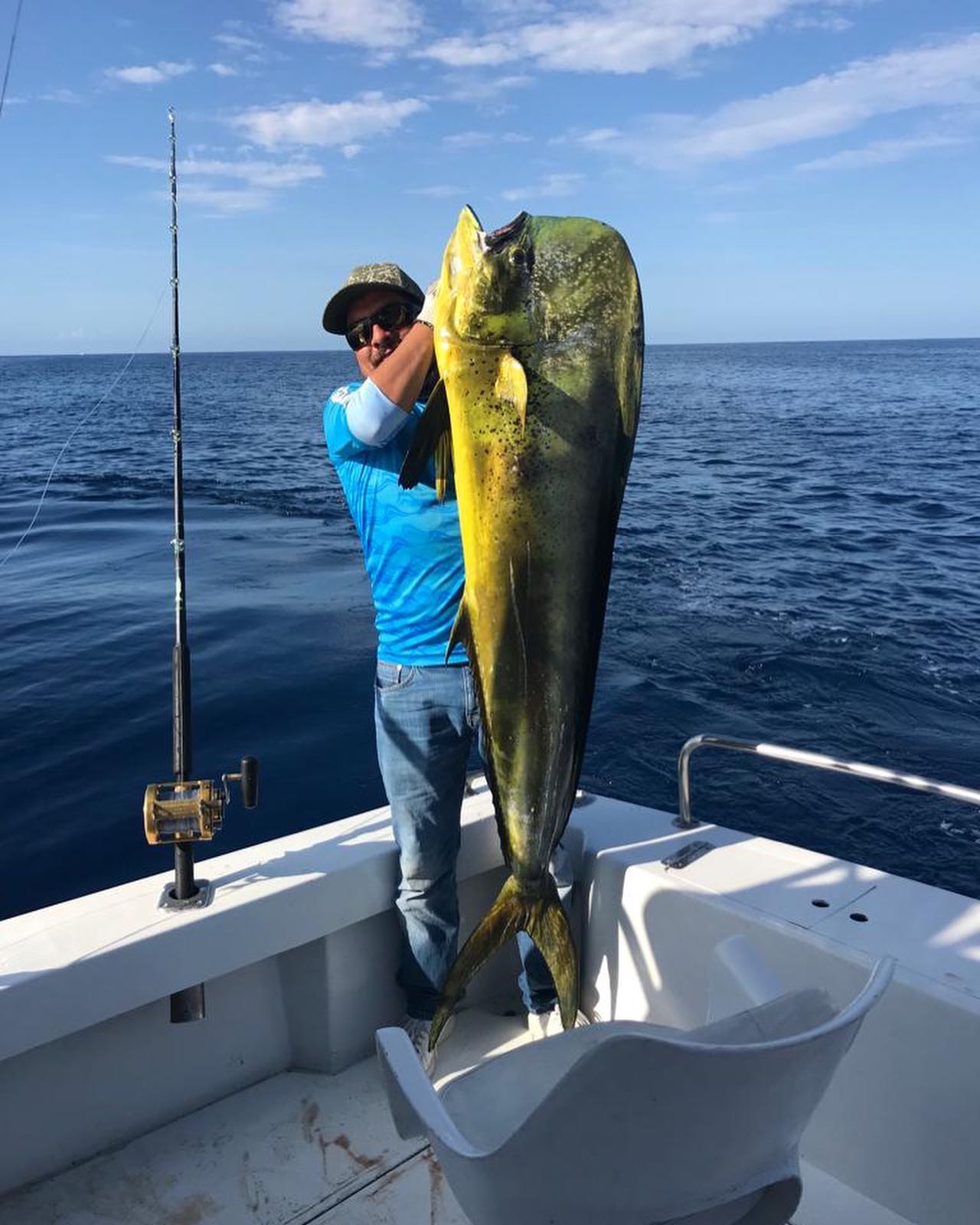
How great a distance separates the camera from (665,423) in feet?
115

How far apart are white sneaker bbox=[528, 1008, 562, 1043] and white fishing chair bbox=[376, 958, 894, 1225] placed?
175 centimetres

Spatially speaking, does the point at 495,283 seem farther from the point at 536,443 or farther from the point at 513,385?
the point at 536,443

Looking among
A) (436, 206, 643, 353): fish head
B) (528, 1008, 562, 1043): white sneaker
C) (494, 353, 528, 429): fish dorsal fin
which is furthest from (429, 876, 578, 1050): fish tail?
(436, 206, 643, 353): fish head

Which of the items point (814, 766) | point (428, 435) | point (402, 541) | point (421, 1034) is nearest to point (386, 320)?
point (402, 541)

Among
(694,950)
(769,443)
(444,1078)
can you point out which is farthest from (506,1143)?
(769,443)

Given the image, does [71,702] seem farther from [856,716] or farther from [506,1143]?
[506,1143]

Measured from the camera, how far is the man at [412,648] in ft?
8.69

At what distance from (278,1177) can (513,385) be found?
2.28m

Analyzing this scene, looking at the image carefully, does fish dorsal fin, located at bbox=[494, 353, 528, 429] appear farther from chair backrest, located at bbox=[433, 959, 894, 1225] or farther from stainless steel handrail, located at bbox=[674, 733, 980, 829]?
stainless steel handrail, located at bbox=[674, 733, 980, 829]

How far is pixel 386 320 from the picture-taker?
265cm

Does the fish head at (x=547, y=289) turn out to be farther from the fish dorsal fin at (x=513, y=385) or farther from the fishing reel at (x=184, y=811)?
the fishing reel at (x=184, y=811)

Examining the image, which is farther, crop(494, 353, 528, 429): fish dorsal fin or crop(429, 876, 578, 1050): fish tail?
crop(429, 876, 578, 1050): fish tail

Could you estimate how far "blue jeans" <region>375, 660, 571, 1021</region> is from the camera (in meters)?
2.88

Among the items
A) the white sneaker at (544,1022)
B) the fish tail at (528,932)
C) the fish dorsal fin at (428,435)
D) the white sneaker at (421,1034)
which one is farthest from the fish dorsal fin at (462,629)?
the white sneaker at (544,1022)
